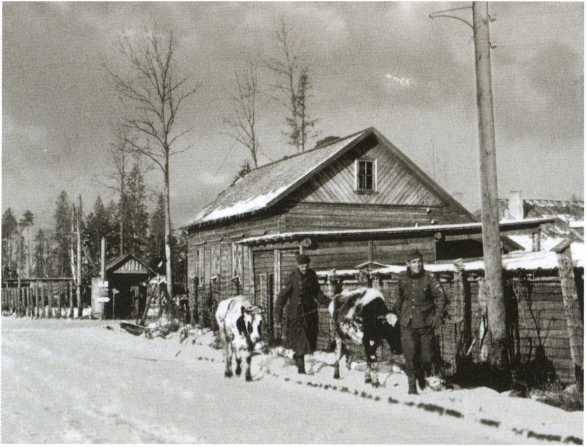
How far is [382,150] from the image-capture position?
95.3 ft

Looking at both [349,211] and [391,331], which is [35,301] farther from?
[391,331]

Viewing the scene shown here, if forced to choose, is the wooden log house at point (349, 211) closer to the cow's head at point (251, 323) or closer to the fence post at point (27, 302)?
the cow's head at point (251, 323)

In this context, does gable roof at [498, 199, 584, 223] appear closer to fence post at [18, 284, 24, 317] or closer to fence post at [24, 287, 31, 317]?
fence post at [24, 287, 31, 317]

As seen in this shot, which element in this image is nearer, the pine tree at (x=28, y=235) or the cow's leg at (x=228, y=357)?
the cow's leg at (x=228, y=357)

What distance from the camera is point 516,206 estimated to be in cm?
4534

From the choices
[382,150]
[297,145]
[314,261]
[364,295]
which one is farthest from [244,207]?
[364,295]

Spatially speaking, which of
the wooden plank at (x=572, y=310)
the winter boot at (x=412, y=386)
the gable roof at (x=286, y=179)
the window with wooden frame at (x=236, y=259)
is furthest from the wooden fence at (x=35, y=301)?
the wooden plank at (x=572, y=310)

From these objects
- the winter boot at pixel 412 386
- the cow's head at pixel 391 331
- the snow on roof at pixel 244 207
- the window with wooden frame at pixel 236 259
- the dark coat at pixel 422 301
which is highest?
the snow on roof at pixel 244 207

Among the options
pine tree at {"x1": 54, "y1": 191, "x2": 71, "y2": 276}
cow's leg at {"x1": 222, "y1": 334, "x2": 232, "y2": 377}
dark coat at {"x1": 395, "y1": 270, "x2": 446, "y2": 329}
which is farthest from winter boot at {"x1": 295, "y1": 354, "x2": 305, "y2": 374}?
pine tree at {"x1": 54, "y1": 191, "x2": 71, "y2": 276}

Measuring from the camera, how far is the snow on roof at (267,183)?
89.5 ft

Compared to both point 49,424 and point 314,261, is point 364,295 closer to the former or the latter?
point 49,424

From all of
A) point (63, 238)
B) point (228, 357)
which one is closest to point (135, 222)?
point (63, 238)

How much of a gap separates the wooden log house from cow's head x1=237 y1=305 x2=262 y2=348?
387 inches

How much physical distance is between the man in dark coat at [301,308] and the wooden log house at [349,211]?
9776mm
